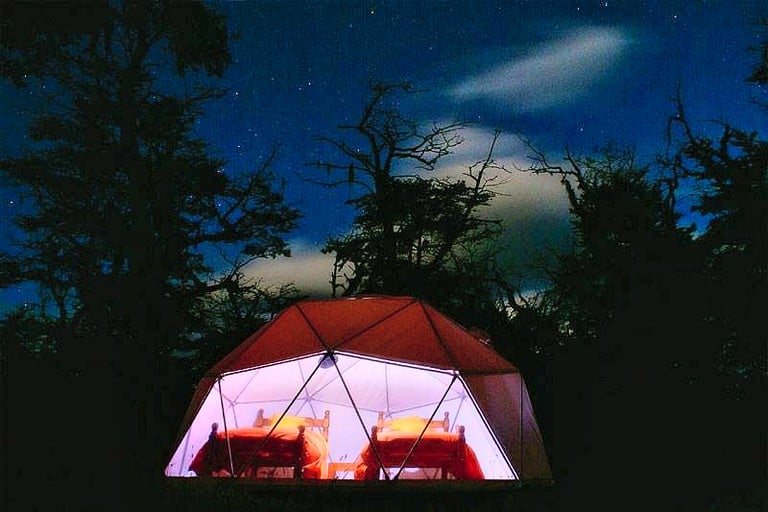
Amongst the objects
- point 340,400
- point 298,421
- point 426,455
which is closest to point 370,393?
point 340,400

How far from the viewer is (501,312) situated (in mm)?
16312

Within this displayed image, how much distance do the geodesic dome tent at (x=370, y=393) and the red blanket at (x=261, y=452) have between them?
0.02 m

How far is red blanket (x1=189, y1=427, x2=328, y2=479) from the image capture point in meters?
7.95

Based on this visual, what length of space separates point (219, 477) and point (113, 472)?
A: 4.01 ft

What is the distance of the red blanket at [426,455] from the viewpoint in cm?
775

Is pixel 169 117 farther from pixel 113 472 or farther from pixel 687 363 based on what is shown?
pixel 687 363

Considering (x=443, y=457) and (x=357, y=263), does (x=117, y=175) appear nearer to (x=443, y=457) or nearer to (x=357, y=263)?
(x=357, y=263)

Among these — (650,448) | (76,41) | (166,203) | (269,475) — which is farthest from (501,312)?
(76,41)

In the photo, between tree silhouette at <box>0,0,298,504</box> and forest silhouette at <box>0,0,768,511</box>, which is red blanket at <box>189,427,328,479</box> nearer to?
forest silhouette at <box>0,0,768,511</box>

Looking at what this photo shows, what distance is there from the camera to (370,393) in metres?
9.90

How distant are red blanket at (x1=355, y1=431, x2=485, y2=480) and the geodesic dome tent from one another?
0.05ft

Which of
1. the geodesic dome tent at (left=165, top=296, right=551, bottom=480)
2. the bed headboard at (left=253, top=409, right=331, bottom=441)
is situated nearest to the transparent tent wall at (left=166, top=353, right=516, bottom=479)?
the geodesic dome tent at (left=165, top=296, right=551, bottom=480)

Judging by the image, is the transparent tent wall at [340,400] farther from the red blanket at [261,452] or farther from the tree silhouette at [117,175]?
the tree silhouette at [117,175]

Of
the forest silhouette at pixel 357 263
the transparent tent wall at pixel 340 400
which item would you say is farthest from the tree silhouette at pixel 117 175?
the transparent tent wall at pixel 340 400
